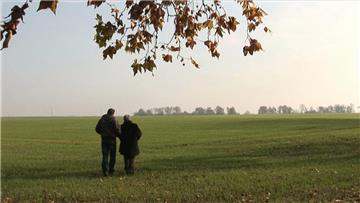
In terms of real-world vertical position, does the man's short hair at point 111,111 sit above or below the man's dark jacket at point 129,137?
above

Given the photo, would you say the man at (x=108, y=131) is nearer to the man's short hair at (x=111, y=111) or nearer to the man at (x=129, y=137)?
the man's short hair at (x=111, y=111)

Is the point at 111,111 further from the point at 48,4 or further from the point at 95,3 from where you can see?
the point at 48,4

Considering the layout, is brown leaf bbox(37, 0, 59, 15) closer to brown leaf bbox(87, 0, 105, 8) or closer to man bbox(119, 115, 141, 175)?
brown leaf bbox(87, 0, 105, 8)

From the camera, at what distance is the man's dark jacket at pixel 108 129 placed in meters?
15.6

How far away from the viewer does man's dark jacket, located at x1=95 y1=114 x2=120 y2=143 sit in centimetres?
1561

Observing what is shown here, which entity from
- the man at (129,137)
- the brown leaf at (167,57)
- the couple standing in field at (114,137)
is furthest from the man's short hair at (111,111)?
the brown leaf at (167,57)

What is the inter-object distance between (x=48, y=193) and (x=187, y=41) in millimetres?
7111

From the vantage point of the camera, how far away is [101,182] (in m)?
14.5

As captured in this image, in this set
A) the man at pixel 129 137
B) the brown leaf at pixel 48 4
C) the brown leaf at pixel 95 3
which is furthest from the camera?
the man at pixel 129 137

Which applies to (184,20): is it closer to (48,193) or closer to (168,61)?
(168,61)

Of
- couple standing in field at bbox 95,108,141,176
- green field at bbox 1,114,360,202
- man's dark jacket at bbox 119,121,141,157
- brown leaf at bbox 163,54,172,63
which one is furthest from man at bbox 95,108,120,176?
brown leaf at bbox 163,54,172,63

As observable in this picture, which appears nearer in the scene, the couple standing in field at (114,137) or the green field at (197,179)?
the green field at (197,179)

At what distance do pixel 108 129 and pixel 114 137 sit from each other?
301mm

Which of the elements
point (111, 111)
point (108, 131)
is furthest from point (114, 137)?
point (111, 111)
